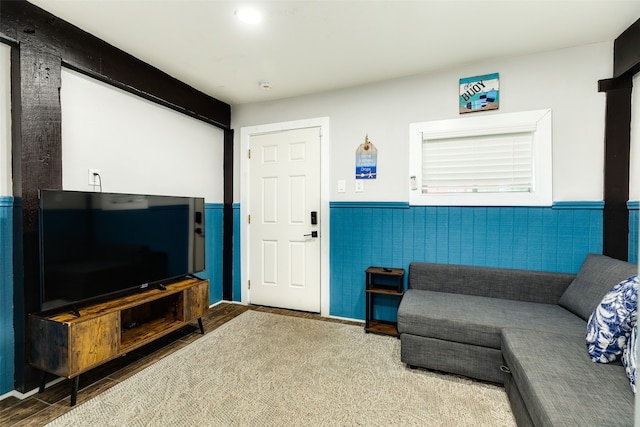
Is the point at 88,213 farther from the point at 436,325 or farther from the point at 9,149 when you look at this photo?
the point at 436,325

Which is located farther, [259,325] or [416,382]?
[259,325]

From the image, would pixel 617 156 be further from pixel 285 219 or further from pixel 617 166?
pixel 285 219

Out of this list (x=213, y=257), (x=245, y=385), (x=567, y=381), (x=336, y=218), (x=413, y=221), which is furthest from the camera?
(x=213, y=257)

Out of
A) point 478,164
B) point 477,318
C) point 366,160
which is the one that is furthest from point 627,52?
point 477,318

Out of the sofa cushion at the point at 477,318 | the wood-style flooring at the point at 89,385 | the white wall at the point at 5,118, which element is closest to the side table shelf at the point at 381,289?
the sofa cushion at the point at 477,318

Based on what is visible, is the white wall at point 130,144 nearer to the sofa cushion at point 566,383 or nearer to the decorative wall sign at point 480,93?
the decorative wall sign at point 480,93

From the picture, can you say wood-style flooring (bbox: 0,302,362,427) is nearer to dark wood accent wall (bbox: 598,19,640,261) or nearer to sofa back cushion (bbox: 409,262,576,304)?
sofa back cushion (bbox: 409,262,576,304)

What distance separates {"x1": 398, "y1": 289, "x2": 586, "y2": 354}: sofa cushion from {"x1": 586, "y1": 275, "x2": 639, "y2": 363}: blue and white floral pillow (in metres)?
0.31

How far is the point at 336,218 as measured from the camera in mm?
3092

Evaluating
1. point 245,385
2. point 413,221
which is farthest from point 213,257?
point 413,221

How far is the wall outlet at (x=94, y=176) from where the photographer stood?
219 cm

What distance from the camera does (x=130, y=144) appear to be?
2484mm

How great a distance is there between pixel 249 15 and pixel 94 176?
5.37ft

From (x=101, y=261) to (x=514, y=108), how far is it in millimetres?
3379
